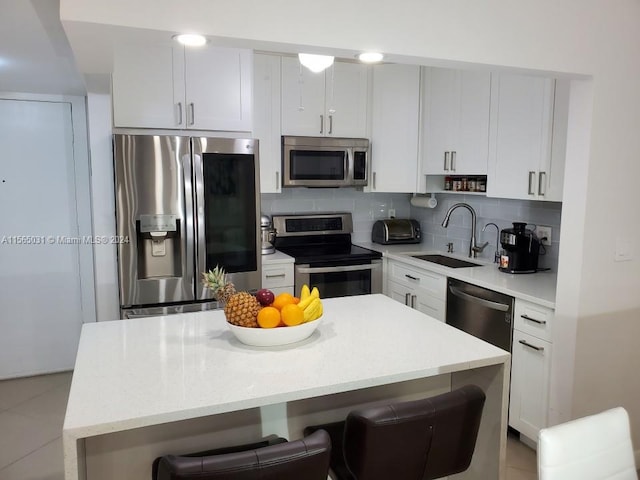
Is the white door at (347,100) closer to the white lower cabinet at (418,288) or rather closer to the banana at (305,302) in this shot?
the white lower cabinet at (418,288)

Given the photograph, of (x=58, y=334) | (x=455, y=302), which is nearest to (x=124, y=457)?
(x=455, y=302)

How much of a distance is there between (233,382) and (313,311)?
43cm

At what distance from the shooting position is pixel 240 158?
3.28 meters

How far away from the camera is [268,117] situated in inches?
151

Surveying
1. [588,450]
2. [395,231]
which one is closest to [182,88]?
[395,231]

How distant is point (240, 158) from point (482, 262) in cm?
186

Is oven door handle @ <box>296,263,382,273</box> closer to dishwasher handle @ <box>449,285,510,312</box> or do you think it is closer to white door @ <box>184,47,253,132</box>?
dishwasher handle @ <box>449,285,510,312</box>

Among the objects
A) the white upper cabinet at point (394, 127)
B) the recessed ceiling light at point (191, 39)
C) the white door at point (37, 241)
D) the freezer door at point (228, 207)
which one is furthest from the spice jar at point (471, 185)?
the white door at point (37, 241)

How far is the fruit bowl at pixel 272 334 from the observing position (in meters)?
1.81

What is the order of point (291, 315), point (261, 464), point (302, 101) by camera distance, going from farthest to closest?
point (302, 101), point (291, 315), point (261, 464)

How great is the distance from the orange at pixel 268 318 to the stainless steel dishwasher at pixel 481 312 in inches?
62.6

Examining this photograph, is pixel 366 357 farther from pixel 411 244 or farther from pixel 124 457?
pixel 411 244

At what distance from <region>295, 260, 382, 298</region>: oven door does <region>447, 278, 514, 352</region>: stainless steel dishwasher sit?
2.56 feet

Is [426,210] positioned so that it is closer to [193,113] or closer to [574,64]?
[193,113]
